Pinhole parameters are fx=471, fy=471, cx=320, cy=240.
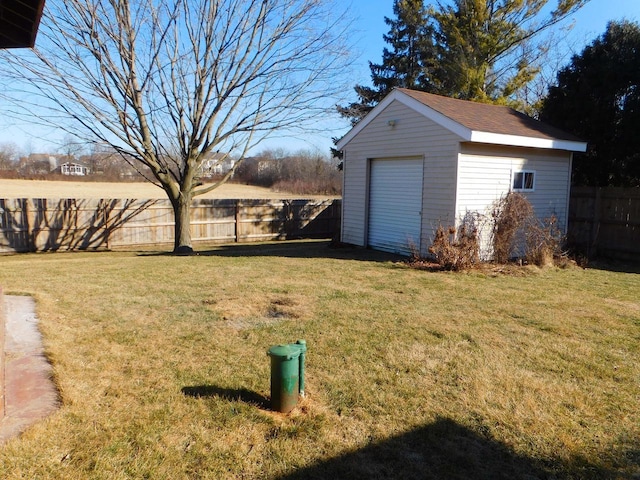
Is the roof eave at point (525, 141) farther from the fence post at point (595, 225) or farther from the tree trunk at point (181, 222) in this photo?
the tree trunk at point (181, 222)

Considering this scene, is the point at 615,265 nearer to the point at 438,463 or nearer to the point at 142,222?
the point at 438,463

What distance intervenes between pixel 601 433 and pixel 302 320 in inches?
131

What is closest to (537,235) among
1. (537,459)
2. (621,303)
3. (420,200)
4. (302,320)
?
(420,200)

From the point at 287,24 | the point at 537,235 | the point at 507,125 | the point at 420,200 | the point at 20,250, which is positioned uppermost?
the point at 287,24

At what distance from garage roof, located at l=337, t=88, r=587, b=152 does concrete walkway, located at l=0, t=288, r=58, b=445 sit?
28.1 ft

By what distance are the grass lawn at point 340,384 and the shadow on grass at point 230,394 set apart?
18 millimetres

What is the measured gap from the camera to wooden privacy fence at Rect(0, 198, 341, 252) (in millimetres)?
15031

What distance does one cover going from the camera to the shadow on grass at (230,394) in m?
3.65

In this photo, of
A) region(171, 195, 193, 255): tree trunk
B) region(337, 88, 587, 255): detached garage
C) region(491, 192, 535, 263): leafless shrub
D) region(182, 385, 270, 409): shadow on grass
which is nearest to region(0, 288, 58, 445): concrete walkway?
region(182, 385, 270, 409): shadow on grass

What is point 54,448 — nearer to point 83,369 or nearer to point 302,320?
point 83,369

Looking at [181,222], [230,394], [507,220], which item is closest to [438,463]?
[230,394]

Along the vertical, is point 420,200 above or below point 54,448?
above

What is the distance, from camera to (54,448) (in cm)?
292

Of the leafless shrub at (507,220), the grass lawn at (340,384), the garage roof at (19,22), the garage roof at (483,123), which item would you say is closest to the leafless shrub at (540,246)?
the leafless shrub at (507,220)
